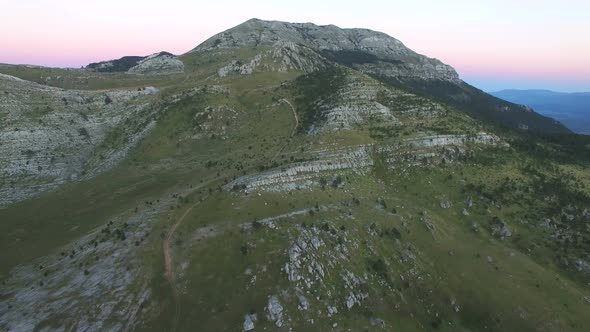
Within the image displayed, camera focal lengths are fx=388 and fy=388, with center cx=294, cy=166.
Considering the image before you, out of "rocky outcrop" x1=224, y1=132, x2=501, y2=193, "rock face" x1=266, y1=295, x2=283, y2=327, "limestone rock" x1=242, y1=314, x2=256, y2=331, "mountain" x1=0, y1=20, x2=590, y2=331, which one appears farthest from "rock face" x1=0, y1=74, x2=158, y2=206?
"rock face" x1=266, y1=295, x2=283, y2=327

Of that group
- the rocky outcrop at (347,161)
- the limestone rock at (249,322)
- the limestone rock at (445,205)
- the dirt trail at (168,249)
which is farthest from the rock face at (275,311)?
the limestone rock at (445,205)

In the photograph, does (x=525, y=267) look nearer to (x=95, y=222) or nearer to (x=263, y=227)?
(x=263, y=227)

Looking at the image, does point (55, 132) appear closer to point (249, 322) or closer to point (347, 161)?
point (347, 161)

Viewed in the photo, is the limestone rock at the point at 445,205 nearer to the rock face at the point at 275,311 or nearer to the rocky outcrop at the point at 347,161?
the rocky outcrop at the point at 347,161

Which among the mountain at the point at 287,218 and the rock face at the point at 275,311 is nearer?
the rock face at the point at 275,311

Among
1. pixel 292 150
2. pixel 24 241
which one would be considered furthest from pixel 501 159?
pixel 24 241

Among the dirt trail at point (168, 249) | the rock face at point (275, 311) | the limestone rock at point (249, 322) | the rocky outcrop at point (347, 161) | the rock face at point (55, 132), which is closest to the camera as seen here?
the limestone rock at point (249, 322)

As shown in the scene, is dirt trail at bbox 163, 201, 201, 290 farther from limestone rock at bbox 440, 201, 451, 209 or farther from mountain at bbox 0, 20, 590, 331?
limestone rock at bbox 440, 201, 451, 209

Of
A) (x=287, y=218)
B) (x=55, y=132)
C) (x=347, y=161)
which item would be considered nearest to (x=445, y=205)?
(x=347, y=161)
